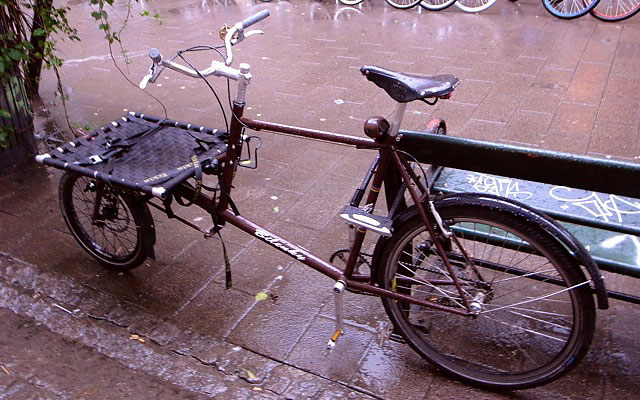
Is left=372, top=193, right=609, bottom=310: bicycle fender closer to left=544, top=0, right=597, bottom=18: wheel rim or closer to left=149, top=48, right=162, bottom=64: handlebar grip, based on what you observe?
left=149, top=48, right=162, bottom=64: handlebar grip

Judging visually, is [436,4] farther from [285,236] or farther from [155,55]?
[155,55]

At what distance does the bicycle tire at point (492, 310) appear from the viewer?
1996 mm

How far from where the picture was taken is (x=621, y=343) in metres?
2.48

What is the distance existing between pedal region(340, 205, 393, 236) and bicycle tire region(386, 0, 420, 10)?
6.92 m

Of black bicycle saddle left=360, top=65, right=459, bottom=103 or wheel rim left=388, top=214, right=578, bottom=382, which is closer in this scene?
black bicycle saddle left=360, top=65, right=459, bottom=103

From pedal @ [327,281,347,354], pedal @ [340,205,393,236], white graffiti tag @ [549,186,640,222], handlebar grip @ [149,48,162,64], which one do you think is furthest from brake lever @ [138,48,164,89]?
white graffiti tag @ [549,186,640,222]

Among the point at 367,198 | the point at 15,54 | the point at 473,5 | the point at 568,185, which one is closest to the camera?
the point at 568,185

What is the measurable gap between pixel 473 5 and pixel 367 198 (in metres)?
6.96

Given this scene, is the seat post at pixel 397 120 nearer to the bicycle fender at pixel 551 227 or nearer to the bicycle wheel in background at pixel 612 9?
the bicycle fender at pixel 551 227

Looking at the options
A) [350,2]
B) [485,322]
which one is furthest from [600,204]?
[350,2]

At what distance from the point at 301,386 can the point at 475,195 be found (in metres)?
1.11

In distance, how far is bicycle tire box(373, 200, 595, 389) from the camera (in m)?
2.00

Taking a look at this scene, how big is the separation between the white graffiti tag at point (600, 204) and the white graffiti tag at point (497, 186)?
0.14 metres

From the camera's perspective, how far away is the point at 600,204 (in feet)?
7.75
